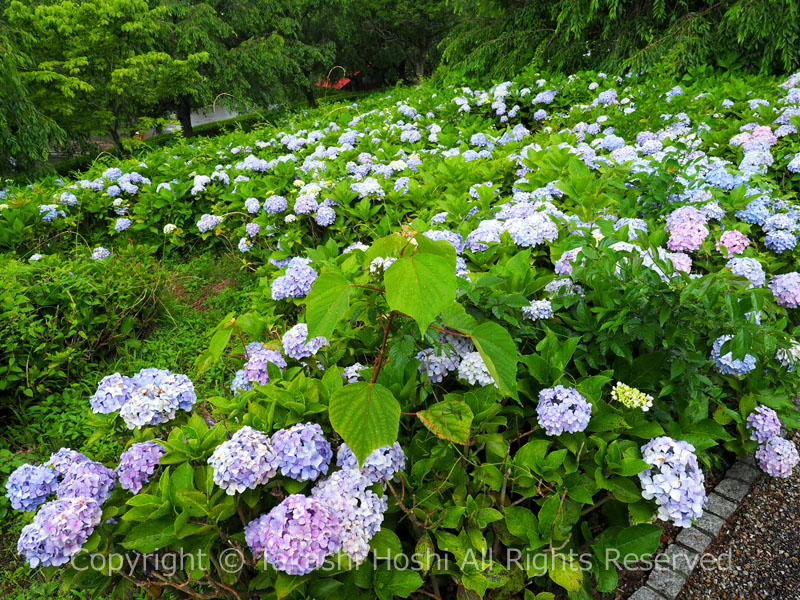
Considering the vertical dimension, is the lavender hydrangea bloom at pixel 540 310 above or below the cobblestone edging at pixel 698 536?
above

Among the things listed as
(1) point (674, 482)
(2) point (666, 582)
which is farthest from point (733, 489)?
(1) point (674, 482)

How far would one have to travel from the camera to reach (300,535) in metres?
0.99

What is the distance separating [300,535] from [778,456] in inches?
68.3

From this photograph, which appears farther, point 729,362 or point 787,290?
point 787,290

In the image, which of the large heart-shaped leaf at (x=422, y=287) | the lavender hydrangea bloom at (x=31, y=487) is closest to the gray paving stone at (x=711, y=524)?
the large heart-shaped leaf at (x=422, y=287)

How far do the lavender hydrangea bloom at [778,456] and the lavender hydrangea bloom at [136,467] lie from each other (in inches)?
80.5

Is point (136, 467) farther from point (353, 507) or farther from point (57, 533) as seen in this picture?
point (353, 507)

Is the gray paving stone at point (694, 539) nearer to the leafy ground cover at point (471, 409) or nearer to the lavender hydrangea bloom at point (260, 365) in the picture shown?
the leafy ground cover at point (471, 409)

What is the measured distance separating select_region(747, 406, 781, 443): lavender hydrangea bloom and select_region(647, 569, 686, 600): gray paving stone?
0.59 metres

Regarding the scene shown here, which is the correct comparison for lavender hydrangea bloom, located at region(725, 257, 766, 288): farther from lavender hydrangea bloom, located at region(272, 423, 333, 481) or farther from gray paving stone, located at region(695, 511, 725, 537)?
lavender hydrangea bloom, located at region(272, 423, 333, 481)

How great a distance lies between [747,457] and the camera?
1962 millimetres

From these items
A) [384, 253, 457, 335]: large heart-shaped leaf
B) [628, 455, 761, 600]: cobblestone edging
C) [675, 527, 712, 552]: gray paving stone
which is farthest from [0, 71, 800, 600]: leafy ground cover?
[675, 527, 712, 552]: gray paving stone

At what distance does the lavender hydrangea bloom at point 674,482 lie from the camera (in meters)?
1.20

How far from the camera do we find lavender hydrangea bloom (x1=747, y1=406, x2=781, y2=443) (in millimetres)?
1698
